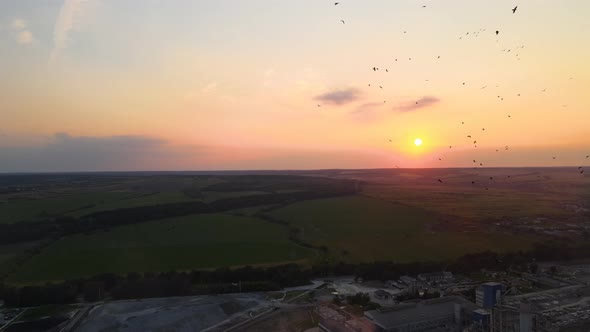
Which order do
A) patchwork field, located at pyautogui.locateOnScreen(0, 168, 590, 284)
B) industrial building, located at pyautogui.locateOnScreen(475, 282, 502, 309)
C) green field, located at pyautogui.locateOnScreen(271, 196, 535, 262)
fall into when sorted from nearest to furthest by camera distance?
industrial building, located at pyautogui.locateOnScreen(475, 282, 502, 309), patchwork field, located at pyautogui.locateOnScreen(0, 168, 590, 284), green field, located at pyautogui.locateOnScreen(271, 196, 535, 262)

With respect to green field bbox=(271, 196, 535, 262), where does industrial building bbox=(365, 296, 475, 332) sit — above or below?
below

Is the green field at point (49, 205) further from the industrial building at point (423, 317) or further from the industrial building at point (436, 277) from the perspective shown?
the industrial building at point (423, 317)

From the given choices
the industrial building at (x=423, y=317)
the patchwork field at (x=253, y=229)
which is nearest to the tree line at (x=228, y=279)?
the patchwork field at (x=253, y=229)

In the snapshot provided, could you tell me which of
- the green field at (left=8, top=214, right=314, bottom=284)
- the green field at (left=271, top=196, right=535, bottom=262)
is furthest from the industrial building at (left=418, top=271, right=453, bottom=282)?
the green field at (left=8, top=214, right=314, bottom=284)

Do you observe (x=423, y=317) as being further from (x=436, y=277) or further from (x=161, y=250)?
(x=161, y=250)

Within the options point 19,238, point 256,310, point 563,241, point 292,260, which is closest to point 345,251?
point 292,260

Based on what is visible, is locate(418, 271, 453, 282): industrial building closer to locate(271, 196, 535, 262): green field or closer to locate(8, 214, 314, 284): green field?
locate(271, 196, 535, 262): green field
